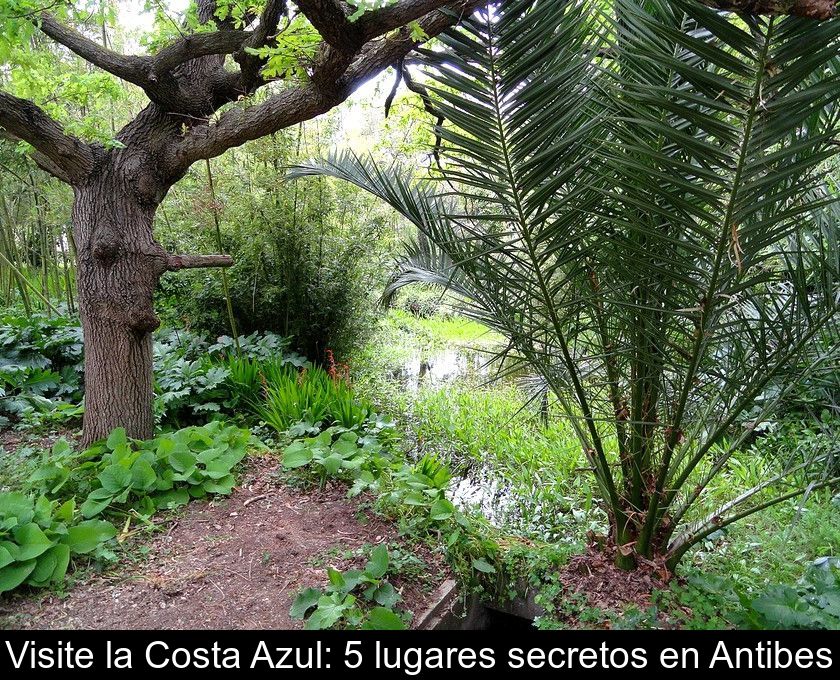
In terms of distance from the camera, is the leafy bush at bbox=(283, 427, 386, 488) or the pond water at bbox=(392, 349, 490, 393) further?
the pond water at bbox=(392, 349, 490, 393)

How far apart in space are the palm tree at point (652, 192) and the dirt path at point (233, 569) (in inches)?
41.0

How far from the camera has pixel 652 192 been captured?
154cm

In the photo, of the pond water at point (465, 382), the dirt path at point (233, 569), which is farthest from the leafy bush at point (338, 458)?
the pond water at point (465, 382)

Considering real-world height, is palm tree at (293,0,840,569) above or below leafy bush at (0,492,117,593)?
above

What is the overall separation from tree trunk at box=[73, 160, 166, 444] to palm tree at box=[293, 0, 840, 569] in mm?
1494

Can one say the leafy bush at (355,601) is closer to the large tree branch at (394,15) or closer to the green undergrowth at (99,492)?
the green undergrowth at (99,492)

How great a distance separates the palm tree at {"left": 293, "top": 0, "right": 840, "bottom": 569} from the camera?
127cm

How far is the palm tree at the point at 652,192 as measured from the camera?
1268 millimetres

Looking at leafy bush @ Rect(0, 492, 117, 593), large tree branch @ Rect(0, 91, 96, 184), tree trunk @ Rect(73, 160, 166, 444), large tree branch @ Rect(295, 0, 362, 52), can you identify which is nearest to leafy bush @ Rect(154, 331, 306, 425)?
tree trunk @ Rect(73, 160, 166, 444)

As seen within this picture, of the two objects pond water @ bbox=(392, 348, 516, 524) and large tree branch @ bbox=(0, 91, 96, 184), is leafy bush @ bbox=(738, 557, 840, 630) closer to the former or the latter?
pond water @ bbox=(392, 348, 516, 524)

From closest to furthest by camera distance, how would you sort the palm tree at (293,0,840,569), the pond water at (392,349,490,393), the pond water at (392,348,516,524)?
the palm tree at (293,0,840,569) < the pond water at (392,348,516,524) < the pond water at (392,349,490,393)

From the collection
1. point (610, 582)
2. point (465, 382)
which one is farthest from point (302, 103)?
point (465, 382)

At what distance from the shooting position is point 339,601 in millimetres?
1836

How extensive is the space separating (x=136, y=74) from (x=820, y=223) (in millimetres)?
2726
